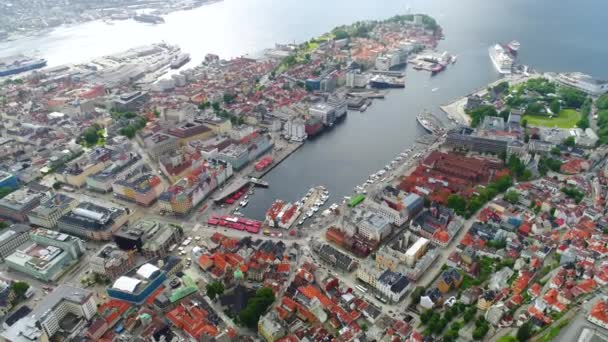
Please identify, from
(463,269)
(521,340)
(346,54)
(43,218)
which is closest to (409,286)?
(463,269)

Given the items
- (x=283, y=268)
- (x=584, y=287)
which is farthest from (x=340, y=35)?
(x=584, y=287)

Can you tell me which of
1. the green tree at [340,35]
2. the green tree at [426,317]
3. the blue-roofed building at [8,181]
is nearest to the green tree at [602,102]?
the green tree at [426,317]

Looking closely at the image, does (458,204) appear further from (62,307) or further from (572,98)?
(572,98)

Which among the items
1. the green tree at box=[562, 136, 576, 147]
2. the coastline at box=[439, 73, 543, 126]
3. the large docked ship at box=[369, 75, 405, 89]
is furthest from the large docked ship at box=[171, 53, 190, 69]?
the green tree at box=[562, 136, 576, 147]

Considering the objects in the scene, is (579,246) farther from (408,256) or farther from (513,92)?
(513,92)

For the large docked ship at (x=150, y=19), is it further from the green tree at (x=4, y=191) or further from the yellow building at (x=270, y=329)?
the yellow building at (x=270, y=329)
